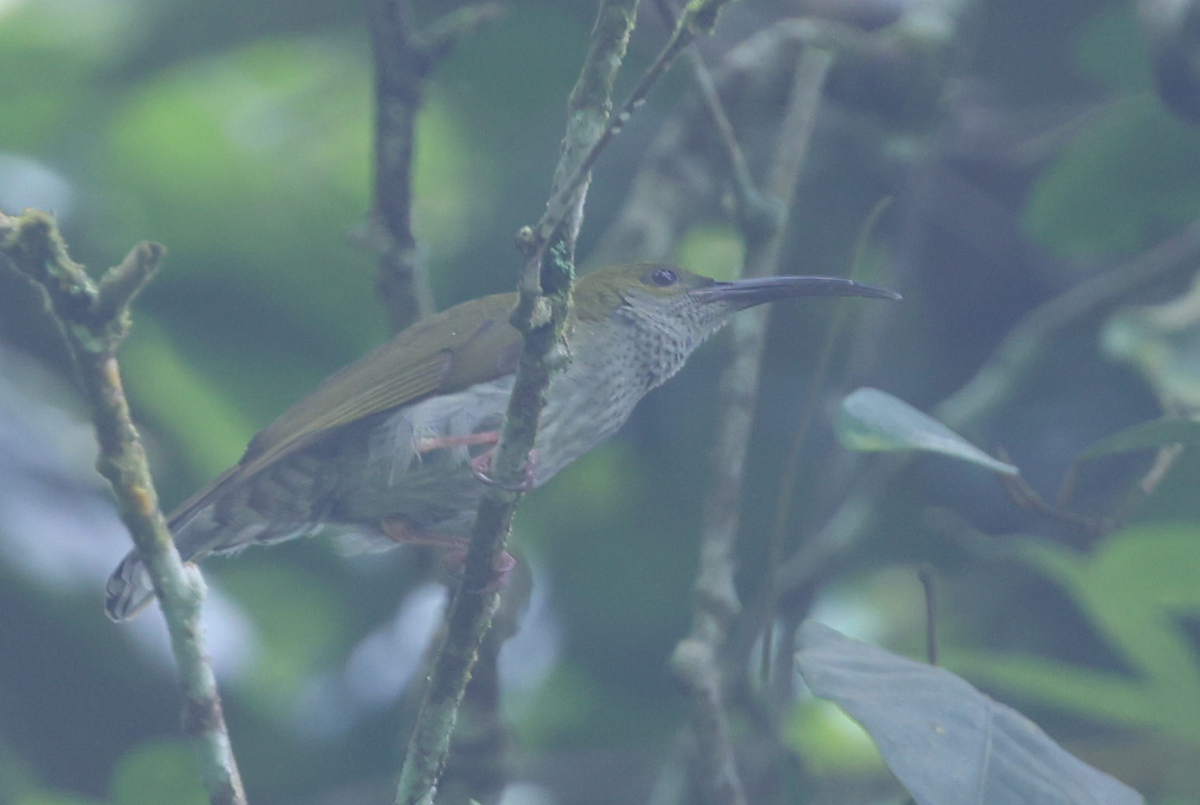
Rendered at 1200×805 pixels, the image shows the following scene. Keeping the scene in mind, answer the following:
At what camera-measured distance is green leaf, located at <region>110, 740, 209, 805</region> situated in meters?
3.47

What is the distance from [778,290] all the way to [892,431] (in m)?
1.49

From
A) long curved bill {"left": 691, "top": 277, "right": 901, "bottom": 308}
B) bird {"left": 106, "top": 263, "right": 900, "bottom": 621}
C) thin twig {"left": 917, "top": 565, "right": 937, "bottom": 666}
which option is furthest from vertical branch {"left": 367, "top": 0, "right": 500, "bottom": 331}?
thin twig {"left": 917, "top": 565, "right": 937, "bottom": 666}

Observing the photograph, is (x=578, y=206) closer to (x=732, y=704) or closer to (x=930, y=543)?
(x=732, y=704)

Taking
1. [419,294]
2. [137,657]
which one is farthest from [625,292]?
[137,657]

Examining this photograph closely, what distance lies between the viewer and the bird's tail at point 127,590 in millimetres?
3469

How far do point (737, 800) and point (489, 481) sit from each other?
1114 mm

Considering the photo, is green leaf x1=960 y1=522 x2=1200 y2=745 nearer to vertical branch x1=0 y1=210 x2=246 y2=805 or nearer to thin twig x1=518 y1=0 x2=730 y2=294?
thin twig x1=518 y1=0 x2=730 y2=294

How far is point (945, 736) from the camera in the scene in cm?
239

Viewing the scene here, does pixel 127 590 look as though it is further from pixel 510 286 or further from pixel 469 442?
pixel 510 286

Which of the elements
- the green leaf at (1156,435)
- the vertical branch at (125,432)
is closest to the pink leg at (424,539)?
the vertical branch at (125,432)

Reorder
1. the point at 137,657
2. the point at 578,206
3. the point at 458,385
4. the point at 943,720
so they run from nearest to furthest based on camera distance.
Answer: the point at 578,206
the point at 943,720
the point at 458,385
the point at 137,657

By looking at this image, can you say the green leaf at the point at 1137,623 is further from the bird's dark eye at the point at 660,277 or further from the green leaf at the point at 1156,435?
the bird's dark eye at the point at 660,277

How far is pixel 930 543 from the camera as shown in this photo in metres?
5.11

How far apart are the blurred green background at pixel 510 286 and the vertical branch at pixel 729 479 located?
1.98 feet
